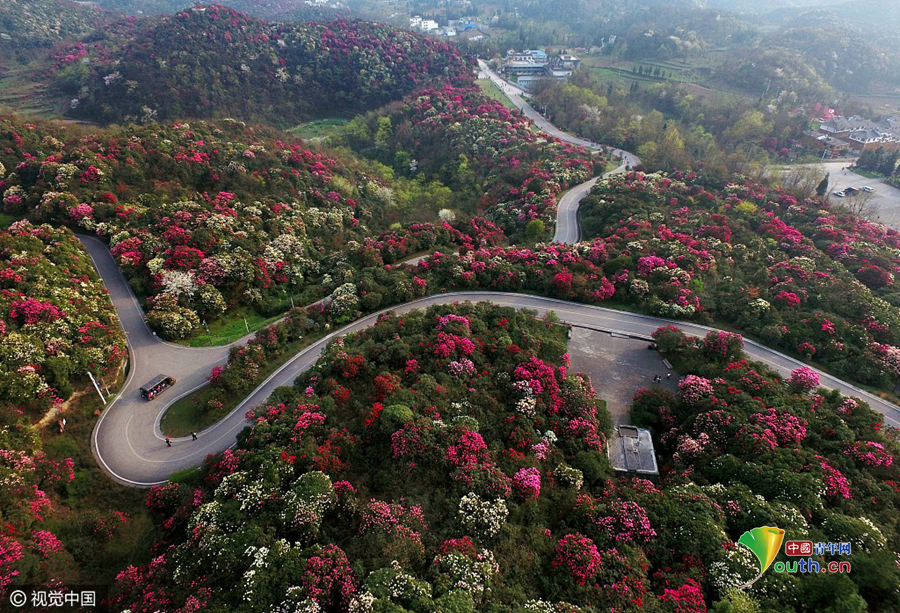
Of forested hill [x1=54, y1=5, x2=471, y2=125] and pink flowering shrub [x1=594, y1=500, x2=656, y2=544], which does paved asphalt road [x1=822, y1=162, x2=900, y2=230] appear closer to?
pink flowering shrub [x1=594, y1=500, x2=656, y2=544]

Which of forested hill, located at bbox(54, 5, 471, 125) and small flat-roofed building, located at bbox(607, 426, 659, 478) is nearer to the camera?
small flat-roofed building, located at bbox(607, 426, 659, 478)

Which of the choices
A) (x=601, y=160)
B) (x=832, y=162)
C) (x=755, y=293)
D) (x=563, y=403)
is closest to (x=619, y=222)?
(x=755, y=293)

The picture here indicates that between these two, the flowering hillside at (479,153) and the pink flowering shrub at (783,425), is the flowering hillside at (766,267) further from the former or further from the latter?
the pink flowering shrub at (783,425)

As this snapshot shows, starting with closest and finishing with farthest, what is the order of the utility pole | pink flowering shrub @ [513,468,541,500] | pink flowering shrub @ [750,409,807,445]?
pink flowering shrub @ [513,468,541,500] → pink flowering shrub @ [750,409,807,445] → the utility pole

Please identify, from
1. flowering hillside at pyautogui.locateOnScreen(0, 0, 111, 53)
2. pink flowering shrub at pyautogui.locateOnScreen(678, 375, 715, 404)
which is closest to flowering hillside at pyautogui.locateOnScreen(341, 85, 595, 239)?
pink flowering shrub at pyautogui.locateOnScreen(678, 375, 715, 404)

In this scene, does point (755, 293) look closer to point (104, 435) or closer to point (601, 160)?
point (601, 160)


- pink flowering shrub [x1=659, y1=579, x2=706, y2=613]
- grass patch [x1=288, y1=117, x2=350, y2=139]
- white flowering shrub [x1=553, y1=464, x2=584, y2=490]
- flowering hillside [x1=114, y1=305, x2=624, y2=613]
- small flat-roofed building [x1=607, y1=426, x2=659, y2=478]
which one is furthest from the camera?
grass patch [x1=288, y1=117, x2=350, y2=139]

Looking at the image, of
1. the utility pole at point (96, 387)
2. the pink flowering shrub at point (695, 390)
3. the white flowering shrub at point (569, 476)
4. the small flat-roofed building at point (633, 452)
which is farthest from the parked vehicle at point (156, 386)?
the pink flowering shrub at point (695, 390)

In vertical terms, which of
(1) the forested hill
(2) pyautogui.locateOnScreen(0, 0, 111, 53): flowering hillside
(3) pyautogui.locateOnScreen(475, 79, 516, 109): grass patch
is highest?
(2) pyautogui.locateOnScreen(0, 0, 111, 53): flowering hillside
